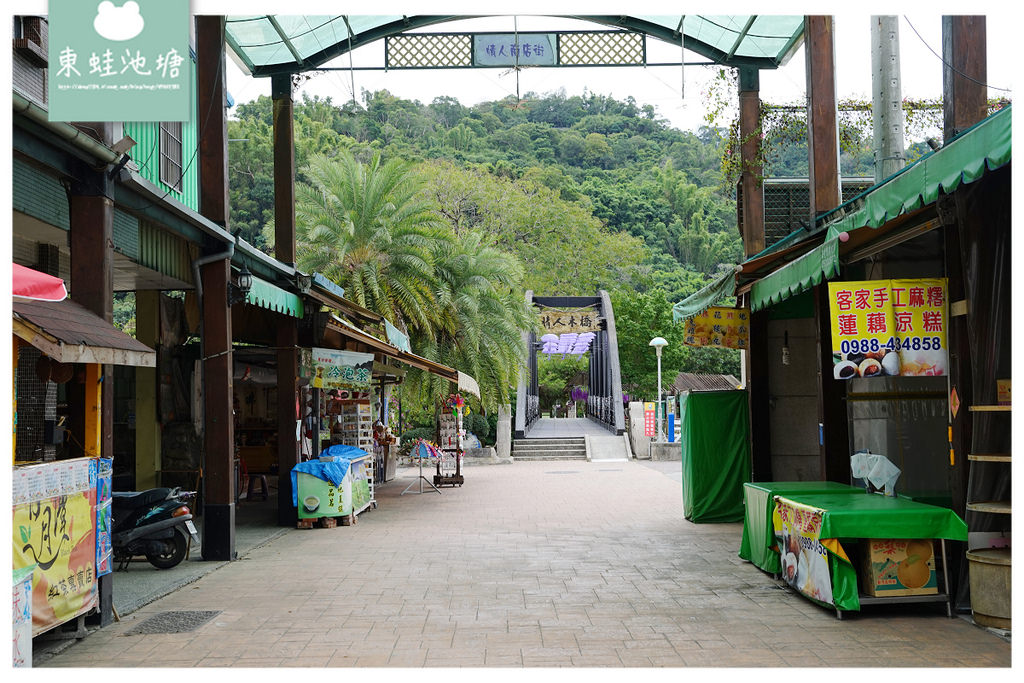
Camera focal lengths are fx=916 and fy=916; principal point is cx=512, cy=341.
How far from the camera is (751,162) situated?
12148 mm

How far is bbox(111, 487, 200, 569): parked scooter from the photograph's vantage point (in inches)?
328

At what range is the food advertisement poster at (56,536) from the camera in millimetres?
5184

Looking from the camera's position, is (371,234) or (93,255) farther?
(371,234)

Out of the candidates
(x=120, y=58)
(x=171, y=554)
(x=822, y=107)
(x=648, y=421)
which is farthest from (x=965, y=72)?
(x=648, y=421)

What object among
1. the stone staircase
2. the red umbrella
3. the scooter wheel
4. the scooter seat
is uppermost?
the red umbrella

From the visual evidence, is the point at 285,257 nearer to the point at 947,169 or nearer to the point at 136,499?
the point at 136,499

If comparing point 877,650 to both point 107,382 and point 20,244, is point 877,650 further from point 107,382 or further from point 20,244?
point 20,244

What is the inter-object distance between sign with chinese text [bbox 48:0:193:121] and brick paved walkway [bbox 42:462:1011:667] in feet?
10.5

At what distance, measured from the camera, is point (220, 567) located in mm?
8883

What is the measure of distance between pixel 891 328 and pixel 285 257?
8138 mm

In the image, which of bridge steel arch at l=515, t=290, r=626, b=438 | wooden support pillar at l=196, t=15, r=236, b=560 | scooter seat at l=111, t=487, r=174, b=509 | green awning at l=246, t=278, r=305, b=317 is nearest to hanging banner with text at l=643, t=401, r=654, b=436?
bridge steel arch at l=515, t=290, r=626, b=438

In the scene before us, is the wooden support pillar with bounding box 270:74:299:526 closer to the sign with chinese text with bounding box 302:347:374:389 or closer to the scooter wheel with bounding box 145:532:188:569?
the sign with chinese text with bounding box 302:347:374:389

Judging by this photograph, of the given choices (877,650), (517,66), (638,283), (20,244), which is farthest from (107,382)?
(638,283)

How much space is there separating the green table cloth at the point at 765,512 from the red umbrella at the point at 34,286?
5.59 m
